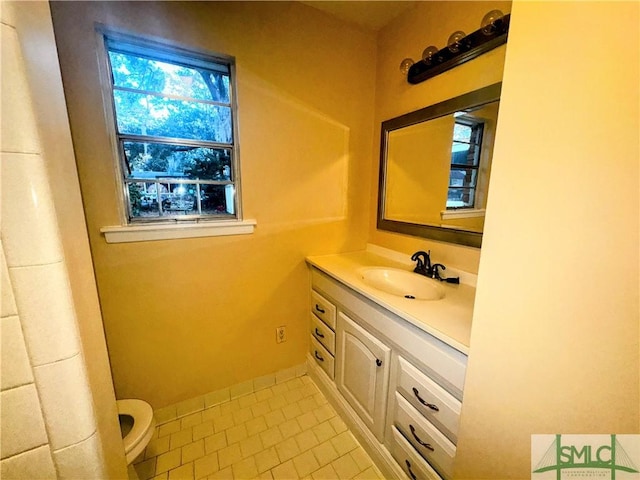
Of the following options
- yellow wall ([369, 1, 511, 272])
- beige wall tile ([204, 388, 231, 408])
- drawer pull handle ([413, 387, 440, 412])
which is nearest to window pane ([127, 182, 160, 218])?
beige wall tile ([204, 388, 231, 408])

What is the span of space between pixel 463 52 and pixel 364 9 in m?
0.71

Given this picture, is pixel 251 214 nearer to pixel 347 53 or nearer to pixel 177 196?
pixel 177 196

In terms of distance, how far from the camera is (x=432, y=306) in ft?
3.55

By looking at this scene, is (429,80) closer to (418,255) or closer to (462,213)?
(462,213)

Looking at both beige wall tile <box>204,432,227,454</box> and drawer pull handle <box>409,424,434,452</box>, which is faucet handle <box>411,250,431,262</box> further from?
beige wall tile <box>204,432,227,454</box>

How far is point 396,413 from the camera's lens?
1173 mm

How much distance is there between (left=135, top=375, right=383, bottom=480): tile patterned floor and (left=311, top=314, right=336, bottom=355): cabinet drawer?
0.39 m

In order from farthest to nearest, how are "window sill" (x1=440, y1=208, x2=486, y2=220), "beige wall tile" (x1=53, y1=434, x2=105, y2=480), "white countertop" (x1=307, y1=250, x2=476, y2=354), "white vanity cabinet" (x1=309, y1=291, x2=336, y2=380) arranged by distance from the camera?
1. "white vanity cabinet" (x1=309, y1=291, x2=336, y2=380)
2. "window sill" (x1=440, y1=208, x2=486, y2=220)
3. "white countertop" (x1=307, y1=250, x2=476, y2=354)
4. "beige wall tile" (x1=53, y1=434, x2=105, y2=480)

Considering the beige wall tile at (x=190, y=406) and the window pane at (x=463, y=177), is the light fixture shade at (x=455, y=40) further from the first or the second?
the beige wall tile at (x=190, y=406)

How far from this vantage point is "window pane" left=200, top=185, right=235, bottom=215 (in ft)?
4.99

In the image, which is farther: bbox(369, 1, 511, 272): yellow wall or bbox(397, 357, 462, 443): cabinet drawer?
bbox(369, 1, 511, 272): yellow wall

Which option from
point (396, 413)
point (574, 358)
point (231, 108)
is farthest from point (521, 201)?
Answer: point (231, 108)

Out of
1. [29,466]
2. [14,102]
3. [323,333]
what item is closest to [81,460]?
[29,466]

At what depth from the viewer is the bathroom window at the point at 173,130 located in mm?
1285
